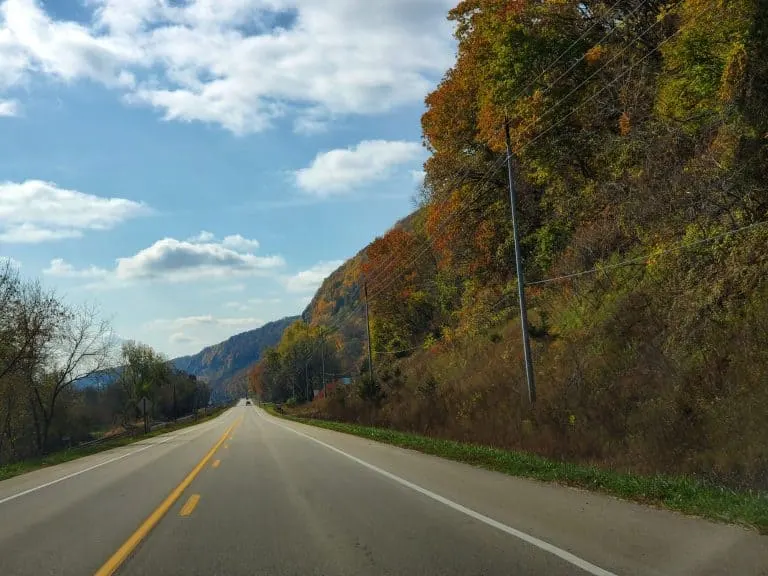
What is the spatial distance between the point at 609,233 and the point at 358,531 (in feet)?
63.2

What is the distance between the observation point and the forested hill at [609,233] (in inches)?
574

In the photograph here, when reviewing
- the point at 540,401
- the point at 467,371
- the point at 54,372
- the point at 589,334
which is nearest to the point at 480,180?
the point at 467,371

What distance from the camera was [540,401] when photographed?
20.1 metres

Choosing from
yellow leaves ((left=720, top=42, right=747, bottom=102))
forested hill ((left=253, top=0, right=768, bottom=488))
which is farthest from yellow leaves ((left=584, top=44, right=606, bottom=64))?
yellow leaves ((left=720, top=42, right=747, bottom=102))

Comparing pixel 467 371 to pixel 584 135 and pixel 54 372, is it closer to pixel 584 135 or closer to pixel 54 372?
pixel 584 135

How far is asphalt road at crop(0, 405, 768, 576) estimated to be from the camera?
6.25 m

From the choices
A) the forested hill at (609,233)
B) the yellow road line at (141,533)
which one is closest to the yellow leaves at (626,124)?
the forested hill at (609,233)

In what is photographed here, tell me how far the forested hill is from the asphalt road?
4155mm

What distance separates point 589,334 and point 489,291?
49.5ft

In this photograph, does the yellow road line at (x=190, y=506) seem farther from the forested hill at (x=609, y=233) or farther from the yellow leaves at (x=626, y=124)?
the yellow leaves at (x=626, y=124)

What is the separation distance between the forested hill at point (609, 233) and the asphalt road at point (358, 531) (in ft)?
13.6

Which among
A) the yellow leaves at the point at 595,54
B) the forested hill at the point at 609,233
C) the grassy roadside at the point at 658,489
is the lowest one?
the grassy roadside at the point at 658,489

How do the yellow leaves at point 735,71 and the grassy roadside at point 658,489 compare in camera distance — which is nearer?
the grassy roadside at point 658,489

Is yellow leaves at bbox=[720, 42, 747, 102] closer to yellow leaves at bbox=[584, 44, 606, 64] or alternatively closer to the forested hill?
the forested hill
